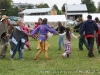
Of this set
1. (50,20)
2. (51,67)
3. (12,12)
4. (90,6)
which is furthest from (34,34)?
(90,6)

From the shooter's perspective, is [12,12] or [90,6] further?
[90,6]

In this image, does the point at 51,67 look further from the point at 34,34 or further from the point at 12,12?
the point at 12,12

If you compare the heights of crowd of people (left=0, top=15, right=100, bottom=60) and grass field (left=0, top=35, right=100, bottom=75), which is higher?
crowd of people (left=0, top=15, right=100, bottom=60)

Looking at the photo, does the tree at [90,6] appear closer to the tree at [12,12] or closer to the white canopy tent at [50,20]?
the tree at [12,12]

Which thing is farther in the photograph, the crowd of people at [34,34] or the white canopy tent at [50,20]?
the white canopy tent at [50,20]

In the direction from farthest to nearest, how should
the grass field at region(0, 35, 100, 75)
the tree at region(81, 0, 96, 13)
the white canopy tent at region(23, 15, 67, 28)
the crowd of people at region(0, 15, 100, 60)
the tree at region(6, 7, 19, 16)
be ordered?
the tree at region(81, 0, 96, 13), the tree at region(6, 7, 19, 16), the white canopy tent at region(23, 15, 67, 28), the crowd of people at region(0, 15, 100, 60), the grass field at region(0, 35, 100, 75)

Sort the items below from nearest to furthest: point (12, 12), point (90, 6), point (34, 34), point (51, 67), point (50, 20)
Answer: point (51, 67), point (34, 34), point (50, 20), point (12, 12), point (90, 6)

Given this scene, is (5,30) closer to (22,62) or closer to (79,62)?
(22,62)

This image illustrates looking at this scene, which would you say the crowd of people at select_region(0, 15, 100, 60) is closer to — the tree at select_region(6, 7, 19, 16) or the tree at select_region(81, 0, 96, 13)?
the tree at select_region(6, 7, 19, 16)

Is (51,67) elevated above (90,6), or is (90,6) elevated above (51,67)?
(51,67)

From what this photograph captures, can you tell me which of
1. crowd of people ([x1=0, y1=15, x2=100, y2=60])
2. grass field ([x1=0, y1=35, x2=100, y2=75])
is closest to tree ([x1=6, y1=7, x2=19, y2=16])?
crowd of people ([x1=0, y1=15, x2=100, y2=60])

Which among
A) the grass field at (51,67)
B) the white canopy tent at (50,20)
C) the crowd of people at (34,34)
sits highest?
the crowd of people at (34,34)

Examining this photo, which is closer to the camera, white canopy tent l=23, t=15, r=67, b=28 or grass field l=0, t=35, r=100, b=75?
grass field l=0, t=35, r=100, b=75

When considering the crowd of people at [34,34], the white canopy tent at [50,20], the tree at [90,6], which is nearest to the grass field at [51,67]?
the crowd of people at [34,34]
